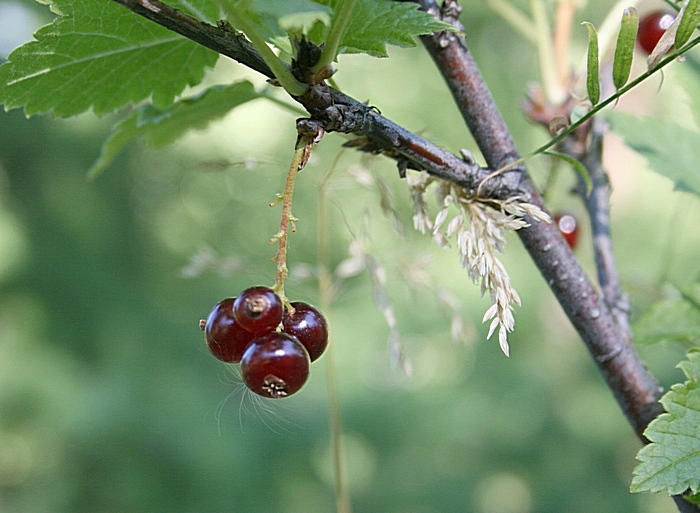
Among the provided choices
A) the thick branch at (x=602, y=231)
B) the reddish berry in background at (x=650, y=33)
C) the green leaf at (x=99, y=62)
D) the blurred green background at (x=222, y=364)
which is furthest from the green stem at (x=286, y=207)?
the blurred green background at (x=222, y=364)

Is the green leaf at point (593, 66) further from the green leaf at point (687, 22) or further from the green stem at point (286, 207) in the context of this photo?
the green stem at point (286, 207)

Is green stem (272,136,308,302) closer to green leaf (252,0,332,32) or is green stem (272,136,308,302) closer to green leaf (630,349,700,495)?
green leaf (252,0,332,32)

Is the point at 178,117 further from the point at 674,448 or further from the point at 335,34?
the point at 674,448

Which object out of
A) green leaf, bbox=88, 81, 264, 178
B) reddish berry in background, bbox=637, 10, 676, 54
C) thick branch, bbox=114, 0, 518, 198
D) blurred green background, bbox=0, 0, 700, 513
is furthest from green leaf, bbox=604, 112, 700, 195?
blurred green background, bbox=0, 0, 700, 513

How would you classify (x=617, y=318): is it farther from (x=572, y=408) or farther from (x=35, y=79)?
(x=572, y=408)

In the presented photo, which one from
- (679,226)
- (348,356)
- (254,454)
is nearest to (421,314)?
A: (348,356)
